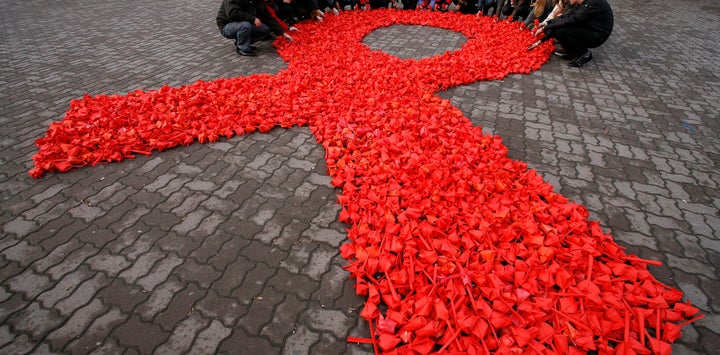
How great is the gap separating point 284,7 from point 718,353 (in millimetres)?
9700

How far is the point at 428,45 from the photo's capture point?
26.9 feet

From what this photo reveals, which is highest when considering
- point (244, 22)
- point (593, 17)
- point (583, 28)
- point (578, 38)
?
point (244, 22)

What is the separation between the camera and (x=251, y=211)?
10.9 ft

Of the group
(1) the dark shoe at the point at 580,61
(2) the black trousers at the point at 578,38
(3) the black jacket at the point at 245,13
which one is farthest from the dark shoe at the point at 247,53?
(1) the dark shoe at the point at 580,61

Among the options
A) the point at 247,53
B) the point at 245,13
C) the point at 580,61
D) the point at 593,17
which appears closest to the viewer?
the point at 593,17

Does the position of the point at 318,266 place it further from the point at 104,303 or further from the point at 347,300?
the point at 104,303

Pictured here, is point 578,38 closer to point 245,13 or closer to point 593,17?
point 593,17

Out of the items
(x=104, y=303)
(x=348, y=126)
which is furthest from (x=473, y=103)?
(x=104, y=303)

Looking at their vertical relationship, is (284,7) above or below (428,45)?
above

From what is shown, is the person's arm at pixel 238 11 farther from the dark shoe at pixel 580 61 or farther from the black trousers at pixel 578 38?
the dark shoe at pixel 580 61

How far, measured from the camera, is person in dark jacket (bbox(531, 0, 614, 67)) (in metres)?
6.53

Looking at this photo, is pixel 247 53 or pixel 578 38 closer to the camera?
pixel 578 38

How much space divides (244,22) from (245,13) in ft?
0.58

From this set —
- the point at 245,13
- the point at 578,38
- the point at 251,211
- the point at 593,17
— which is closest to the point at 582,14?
the point at 593,17
